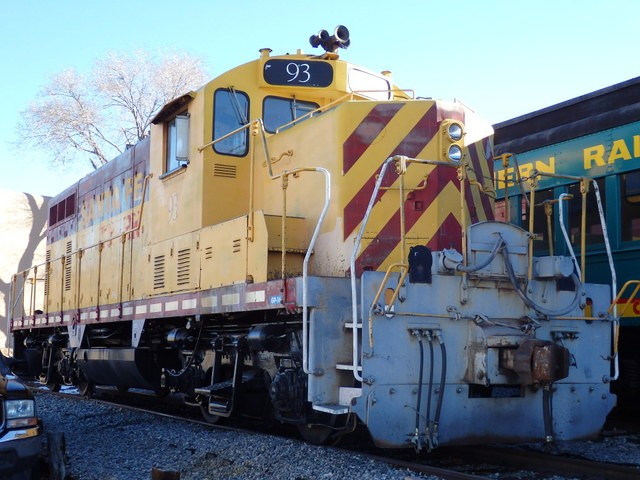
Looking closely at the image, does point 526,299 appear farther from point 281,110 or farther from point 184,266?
point 184,266

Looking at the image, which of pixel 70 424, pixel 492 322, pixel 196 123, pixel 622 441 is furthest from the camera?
pixel 70 424

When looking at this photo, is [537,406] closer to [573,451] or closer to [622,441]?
[573,451]

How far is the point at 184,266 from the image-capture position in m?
7.18

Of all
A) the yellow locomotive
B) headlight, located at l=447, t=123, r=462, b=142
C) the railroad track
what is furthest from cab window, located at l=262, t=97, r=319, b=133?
the railroad track

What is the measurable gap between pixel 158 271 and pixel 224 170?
1.54 m

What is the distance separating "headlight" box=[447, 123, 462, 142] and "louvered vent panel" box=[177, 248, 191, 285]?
9.06 ft

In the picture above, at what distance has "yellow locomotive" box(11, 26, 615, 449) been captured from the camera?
5164 millimetres

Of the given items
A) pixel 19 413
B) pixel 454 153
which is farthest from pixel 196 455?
A: pixel 454 153

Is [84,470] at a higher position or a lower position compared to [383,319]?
lower

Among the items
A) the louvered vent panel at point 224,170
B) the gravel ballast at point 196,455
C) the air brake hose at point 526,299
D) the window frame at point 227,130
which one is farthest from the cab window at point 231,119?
the air brake hose at point 526,299

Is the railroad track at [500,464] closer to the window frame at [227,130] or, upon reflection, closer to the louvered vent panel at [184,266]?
the louvered vent panel at [184,266]

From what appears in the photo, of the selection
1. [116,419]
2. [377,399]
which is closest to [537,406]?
[377,399]

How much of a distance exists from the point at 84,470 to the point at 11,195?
24.2m

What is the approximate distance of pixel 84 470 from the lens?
570cm
